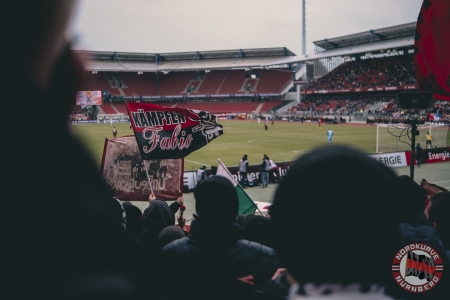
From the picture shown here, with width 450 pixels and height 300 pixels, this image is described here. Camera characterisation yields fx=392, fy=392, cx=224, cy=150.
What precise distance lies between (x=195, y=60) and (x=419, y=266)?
305 ft

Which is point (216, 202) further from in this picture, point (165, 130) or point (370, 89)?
point (370, 89)

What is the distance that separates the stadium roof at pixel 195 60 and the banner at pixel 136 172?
78963 millimetres

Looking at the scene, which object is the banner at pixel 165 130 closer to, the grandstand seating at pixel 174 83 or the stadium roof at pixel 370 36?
the stadium roof at pixel 370 36

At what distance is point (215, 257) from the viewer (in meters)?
2.40

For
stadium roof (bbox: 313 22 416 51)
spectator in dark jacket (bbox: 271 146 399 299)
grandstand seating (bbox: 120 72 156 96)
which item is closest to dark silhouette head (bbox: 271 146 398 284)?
spectator in dark jacket (bbox: 271 146 399 299)

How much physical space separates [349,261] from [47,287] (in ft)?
2.86

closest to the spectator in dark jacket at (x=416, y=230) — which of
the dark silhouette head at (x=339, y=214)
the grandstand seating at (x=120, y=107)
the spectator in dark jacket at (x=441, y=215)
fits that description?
the spectator in dark jacket at (x=441, y=215)

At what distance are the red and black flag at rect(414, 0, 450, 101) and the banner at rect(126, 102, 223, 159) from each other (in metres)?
3.52

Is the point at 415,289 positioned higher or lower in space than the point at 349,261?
lower

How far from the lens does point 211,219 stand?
2.55 m

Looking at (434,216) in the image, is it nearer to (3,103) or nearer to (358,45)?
(3,103)

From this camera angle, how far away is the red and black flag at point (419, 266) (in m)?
2.62

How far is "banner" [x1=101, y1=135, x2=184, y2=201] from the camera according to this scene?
678cm

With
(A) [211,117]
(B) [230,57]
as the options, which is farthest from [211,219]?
(B) [230,57]
